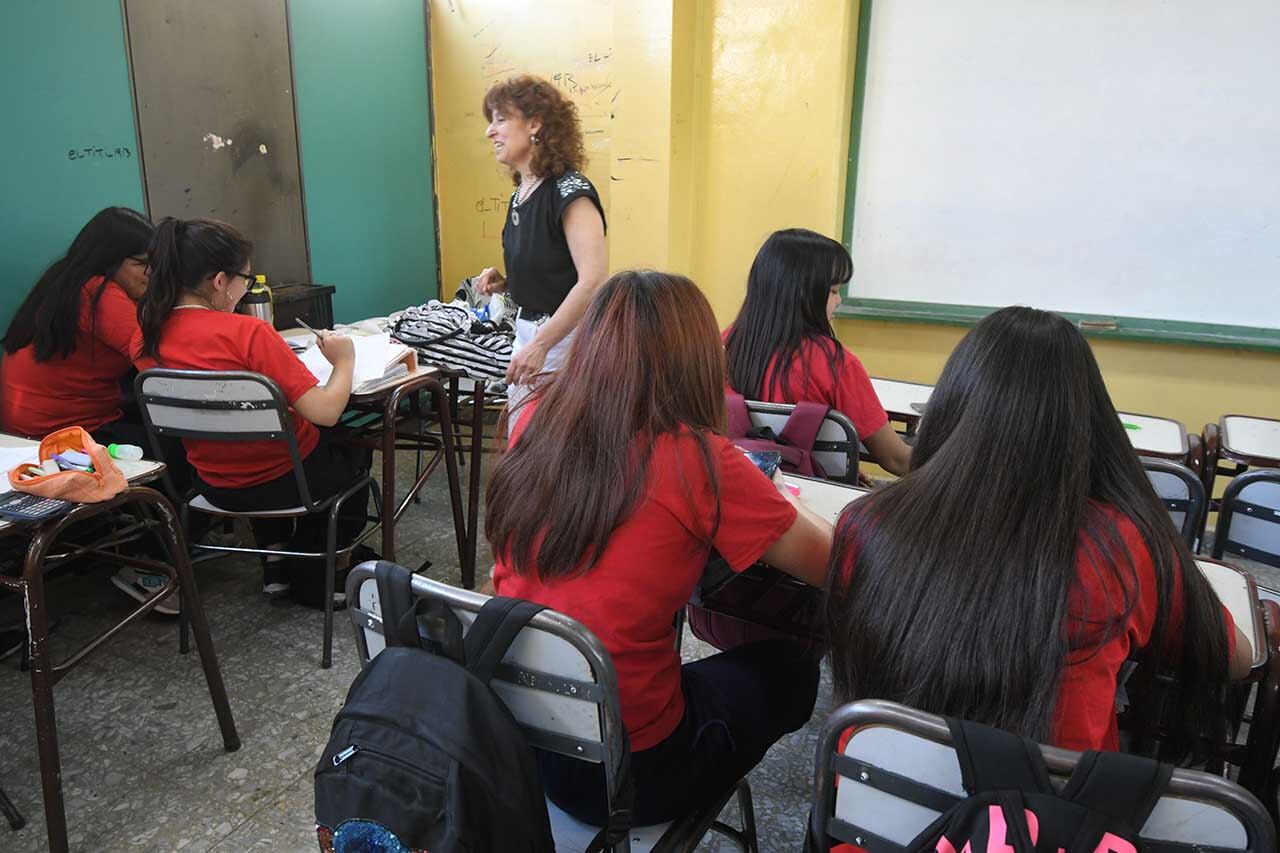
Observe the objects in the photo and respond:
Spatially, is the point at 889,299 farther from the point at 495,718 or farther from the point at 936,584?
the point at 495,718

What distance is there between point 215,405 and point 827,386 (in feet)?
4.70

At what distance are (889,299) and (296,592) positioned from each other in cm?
256

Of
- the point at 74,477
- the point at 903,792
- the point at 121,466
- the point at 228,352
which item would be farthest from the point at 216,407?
the point at 903,792

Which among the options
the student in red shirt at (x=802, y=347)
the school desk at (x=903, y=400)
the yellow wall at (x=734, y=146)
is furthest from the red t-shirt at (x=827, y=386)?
the yellow wall at (x=734, y=146)

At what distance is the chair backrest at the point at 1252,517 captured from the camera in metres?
1.67

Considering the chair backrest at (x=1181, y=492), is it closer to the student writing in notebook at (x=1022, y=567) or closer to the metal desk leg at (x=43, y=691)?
the student writing in notebook at (x=1022, y=567)

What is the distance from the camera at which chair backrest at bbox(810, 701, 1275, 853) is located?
0.72 metres

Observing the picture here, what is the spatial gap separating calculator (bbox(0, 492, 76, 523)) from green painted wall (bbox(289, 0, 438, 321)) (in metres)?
2.35

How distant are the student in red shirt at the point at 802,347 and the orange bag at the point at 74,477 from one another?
132 centimetres

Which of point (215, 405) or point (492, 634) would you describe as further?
point (215, 405)

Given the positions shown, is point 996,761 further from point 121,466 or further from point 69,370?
point 69,370

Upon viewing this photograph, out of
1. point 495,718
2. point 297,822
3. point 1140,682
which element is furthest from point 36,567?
point 1140,682

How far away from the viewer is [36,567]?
1436 millimetres

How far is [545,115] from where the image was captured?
8.07 ft
